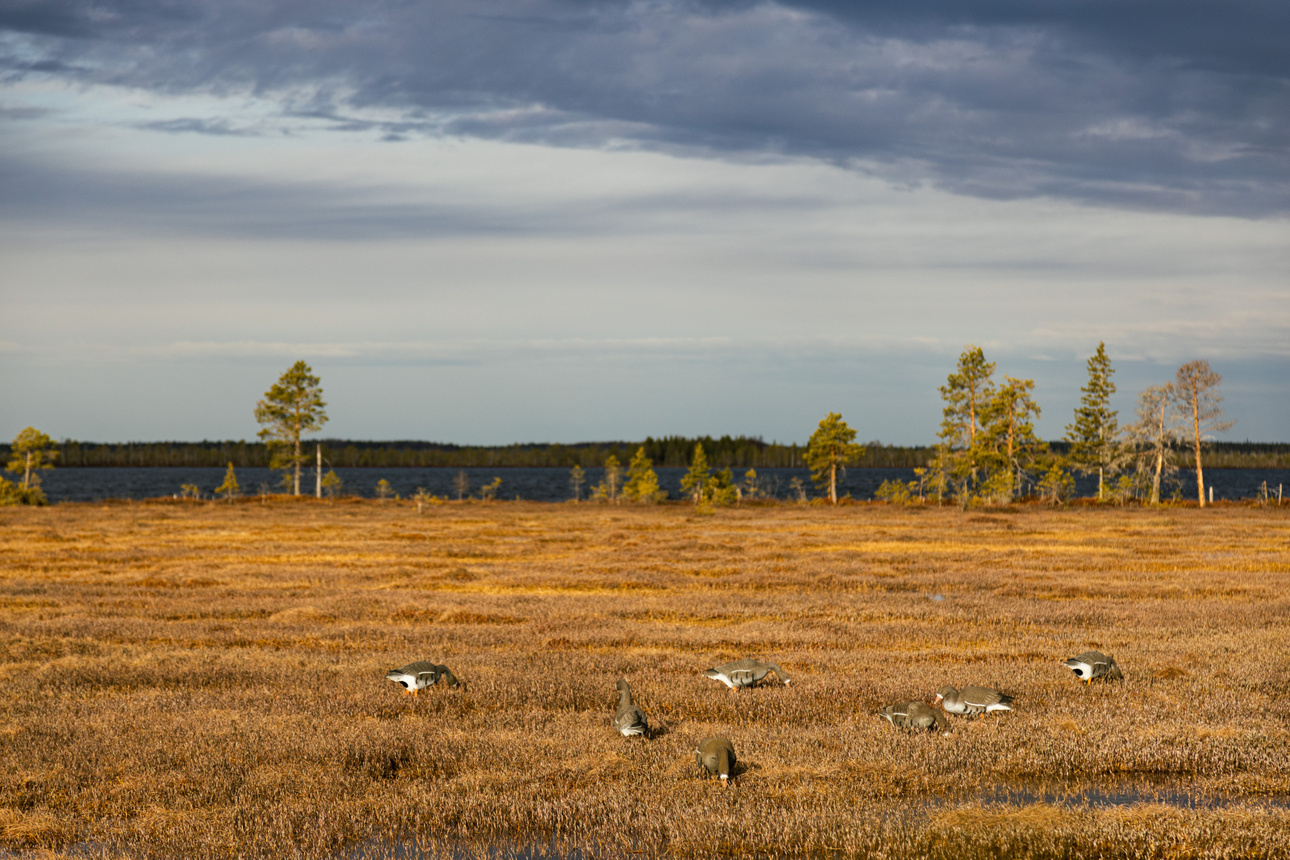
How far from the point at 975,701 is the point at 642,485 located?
7431 cm

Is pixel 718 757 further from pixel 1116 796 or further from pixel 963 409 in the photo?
pixel 963 409

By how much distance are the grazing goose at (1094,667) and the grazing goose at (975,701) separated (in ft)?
6.98

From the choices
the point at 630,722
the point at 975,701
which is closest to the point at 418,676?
the point at 630,722

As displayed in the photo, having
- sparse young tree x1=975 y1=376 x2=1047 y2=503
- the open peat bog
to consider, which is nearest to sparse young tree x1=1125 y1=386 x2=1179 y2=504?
sparse young tree x1=975 y1=376 x2=1047 y2=503

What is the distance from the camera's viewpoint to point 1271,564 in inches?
1178

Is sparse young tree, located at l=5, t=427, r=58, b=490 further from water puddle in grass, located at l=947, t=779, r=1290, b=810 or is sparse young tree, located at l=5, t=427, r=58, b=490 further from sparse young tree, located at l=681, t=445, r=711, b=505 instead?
water puddle in grass, located at l=947, t=779, r=1290, b=810

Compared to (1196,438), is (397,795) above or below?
below

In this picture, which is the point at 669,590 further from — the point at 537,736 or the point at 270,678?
the point at 537,736

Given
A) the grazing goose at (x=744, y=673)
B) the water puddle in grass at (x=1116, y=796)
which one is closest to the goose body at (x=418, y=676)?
the grazing goose at (x=744, y=673)

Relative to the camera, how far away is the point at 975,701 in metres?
10.6

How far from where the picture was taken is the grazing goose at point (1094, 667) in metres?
12.3

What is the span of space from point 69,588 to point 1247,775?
86.2 ft

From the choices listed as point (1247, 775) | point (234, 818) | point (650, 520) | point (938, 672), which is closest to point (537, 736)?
point (234, 818)

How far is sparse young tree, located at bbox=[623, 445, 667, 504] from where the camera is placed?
84.1 metres
